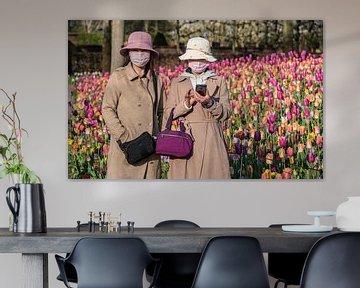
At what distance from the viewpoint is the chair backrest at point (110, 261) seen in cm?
402

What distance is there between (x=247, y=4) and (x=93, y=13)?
1.22 m

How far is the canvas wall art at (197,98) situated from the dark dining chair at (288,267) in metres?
1.19

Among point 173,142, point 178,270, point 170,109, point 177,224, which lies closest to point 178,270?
point 178,270

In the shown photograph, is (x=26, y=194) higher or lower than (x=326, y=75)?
lower

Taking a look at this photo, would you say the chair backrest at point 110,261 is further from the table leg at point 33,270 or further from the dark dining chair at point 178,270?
the dark dining chair at point 178,270

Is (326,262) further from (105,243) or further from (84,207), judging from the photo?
(84,207)

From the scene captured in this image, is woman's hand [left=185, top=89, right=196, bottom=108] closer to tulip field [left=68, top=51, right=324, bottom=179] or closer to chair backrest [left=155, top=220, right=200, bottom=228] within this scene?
tulip field [left=68, top=51, right=324, bottom=179]

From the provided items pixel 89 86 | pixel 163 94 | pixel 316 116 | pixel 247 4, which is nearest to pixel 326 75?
pixel 316 116

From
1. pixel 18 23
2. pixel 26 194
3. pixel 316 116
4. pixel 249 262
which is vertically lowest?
pixel 249 262

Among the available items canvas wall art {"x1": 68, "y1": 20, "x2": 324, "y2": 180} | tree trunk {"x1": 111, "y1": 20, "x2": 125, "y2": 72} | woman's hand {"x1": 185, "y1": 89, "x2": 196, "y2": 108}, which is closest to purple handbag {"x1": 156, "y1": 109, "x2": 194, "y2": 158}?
canvas wall art {"x1": 68, "y1": 20, "x2": 324, "y2": 180}

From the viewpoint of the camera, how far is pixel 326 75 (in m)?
6.44

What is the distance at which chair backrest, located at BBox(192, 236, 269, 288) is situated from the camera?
4.05 meters

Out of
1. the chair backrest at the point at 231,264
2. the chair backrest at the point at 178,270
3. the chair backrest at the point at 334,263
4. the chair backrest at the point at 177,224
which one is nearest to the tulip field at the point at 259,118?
the chair backrest at the point at 177,224

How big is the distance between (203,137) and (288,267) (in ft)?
5.04
